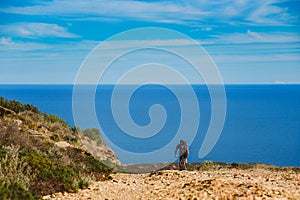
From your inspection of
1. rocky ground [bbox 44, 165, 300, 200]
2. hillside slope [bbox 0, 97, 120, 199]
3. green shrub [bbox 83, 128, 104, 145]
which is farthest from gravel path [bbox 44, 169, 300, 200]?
green shrub [bbox 83, 128, 104, 145]

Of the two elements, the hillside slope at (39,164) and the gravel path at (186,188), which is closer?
the gravel path at (186,188)

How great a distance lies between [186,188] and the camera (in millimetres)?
10484

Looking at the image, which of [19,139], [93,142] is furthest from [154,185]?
[93,142]

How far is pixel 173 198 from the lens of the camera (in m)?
9.81

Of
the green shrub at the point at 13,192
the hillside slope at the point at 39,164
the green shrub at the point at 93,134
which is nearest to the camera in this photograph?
the green shrub at the point at 13,192

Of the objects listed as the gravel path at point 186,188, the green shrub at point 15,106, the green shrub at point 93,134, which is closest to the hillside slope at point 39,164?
the gravel path at point 186,188

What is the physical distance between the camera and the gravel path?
947 centimetres

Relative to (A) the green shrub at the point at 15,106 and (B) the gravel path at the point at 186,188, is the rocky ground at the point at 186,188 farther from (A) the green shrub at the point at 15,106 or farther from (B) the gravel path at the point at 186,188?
(A) the green shrub at the point at 15,106

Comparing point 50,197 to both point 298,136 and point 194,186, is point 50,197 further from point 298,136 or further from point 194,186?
point 298,136

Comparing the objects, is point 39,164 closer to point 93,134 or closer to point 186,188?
point 186,188

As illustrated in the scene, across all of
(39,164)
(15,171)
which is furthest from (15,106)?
(15,171)

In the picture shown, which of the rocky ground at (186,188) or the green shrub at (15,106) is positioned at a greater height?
the green shrub at (15,106)

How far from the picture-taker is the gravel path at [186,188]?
31.1 ft

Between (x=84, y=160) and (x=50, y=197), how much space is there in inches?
203
